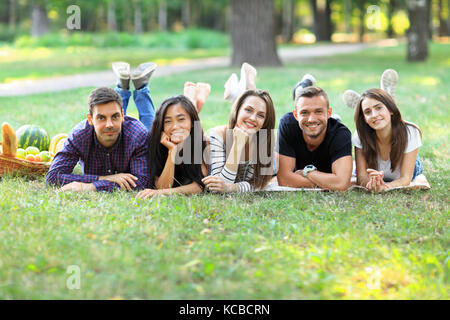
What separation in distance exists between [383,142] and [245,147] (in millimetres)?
1306

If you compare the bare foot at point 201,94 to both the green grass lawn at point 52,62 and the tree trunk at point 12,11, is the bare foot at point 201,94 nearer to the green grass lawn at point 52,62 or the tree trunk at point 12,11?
the green grass lawn at point 52,62

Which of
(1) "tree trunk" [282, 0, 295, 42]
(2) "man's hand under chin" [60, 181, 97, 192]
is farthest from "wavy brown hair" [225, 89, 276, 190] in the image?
(1) "tree trunk" [282, 0, 295, 42]

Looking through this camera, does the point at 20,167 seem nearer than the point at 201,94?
Yes

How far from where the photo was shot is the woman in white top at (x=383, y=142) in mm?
4914

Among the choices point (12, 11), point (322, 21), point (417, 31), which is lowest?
point (417, 31)

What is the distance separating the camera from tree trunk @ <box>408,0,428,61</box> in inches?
668

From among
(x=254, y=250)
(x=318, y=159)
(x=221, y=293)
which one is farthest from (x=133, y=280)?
(x=318, y=159)

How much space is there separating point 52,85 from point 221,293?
33.5 ft

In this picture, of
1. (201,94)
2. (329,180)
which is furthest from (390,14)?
(329,180)

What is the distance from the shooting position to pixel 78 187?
4.70 meters

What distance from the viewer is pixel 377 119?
Result: 4891mm

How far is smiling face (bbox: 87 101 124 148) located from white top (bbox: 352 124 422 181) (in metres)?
2.18

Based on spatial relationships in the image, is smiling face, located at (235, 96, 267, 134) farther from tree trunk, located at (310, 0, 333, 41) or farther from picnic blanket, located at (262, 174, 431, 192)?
tree trunk, located at (310, 0, 333, 41)

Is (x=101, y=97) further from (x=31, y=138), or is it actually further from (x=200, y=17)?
(x=200, y=17)
